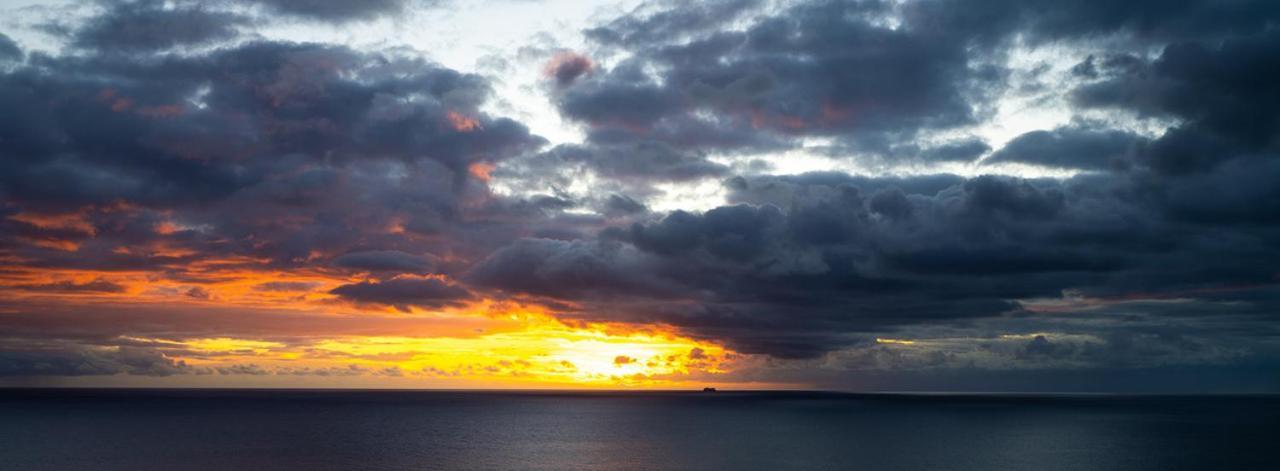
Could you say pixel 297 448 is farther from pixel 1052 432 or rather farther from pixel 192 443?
pixel 1052 432

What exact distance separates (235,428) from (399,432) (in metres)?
34.7

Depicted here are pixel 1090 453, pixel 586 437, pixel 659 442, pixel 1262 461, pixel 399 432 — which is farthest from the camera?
pixel 399 432

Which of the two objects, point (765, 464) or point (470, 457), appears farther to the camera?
point (470, 457)

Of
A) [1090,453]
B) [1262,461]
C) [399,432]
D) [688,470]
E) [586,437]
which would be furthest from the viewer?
[399,432]

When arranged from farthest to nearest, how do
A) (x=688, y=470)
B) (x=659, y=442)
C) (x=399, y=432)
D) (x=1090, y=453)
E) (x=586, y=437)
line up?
(x=399, y=432)
(x=586, y=437)
(x=659, y=442)
(x=1090, y=453)
(x=688, y=470)

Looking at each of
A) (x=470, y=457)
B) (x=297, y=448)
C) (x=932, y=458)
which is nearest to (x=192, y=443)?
(x=297, y=448)

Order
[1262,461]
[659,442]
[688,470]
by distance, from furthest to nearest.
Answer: [659,442]
[1262,461]
[688,470]

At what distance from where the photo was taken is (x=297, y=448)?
13650cm

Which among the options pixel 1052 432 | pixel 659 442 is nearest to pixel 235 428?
pixel 659 442

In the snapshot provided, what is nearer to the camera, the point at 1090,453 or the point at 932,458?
the point at 932,458

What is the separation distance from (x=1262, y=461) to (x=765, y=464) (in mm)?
69403

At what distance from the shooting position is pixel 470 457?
12406 centimetres

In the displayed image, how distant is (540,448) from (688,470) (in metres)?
38.6

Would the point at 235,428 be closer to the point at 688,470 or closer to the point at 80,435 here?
the point at 80,435
